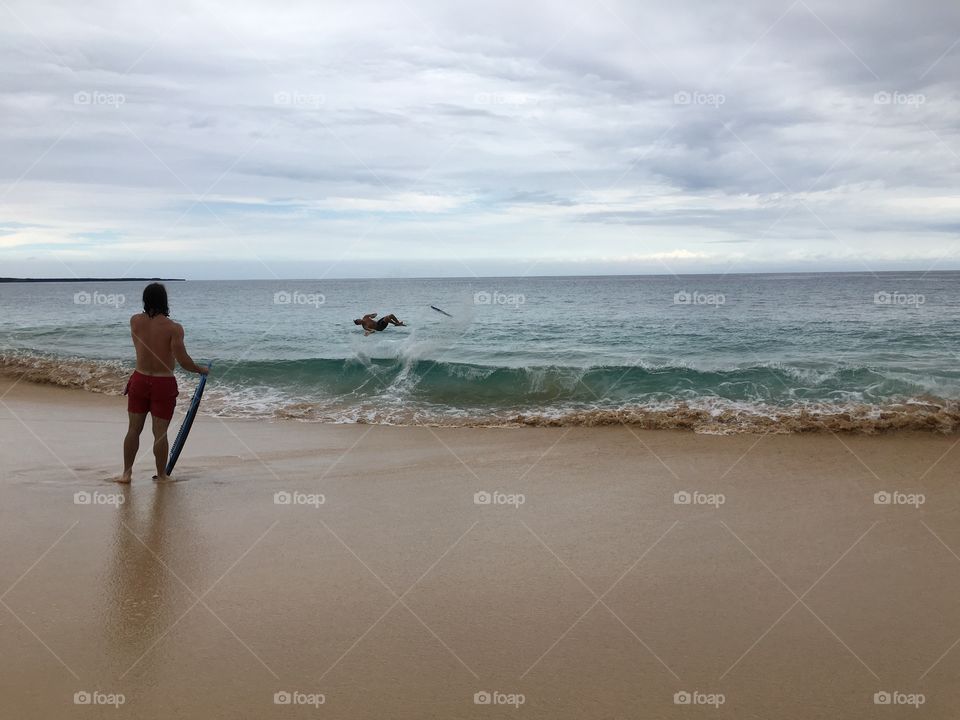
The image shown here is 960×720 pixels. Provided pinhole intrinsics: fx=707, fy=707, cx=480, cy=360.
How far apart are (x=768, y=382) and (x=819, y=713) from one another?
373 inches

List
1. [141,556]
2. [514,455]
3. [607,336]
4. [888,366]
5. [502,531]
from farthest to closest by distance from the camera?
1. [607,336]
2. [888,366]
3. [514,455]
4. [502,531]
5. [141,556]

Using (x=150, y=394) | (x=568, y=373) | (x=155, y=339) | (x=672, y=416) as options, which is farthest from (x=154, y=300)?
(x=568, y=373)

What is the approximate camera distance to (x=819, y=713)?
2.86m

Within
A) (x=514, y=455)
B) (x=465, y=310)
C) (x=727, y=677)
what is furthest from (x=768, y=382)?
(x=727, y=677)

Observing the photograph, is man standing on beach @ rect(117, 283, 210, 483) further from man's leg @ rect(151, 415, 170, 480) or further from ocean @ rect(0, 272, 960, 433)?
ocean @ rect(0, 272, 960, 433)

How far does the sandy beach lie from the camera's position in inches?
117

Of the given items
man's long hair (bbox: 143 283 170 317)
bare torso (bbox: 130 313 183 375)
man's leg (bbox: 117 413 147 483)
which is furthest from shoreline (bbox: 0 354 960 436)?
man's long hair (bbox: 143 283 170 317)

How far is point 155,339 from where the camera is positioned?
583cm

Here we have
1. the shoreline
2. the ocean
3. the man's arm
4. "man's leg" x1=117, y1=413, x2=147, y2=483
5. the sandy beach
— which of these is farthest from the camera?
the ocean

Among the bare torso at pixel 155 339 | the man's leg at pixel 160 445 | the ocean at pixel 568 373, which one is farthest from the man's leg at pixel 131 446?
the ocean at pixel 568 373

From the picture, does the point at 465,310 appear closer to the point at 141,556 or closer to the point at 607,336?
the point at 607,336

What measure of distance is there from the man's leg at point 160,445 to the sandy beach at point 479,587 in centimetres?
23

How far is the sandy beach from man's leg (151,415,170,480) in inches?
9.1

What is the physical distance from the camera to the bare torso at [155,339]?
5.82 meters
